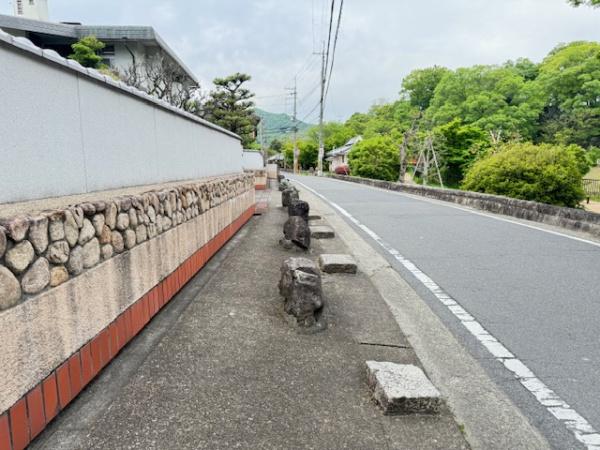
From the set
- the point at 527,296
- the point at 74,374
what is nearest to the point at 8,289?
the point at 74,374

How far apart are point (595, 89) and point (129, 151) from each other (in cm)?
4850

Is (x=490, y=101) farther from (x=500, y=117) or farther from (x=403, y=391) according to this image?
(x=403, y=391)

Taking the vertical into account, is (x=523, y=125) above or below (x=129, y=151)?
above

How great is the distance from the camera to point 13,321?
1809 millimetres

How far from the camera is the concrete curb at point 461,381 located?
7.42 ft

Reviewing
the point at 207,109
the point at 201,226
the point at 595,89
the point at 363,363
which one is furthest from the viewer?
the point at 595,89

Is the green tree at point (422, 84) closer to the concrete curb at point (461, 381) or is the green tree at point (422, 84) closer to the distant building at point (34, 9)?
the distant building at point (34, 9)

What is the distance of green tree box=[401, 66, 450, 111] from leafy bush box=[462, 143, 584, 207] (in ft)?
182

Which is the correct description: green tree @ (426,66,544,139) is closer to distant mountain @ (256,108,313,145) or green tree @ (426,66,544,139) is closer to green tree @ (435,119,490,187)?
green tree @ (435,119,490,187)

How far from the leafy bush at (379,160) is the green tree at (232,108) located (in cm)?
1330

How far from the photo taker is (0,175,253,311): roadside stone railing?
183cm

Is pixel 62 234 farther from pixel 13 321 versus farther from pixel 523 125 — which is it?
pixel 523 125

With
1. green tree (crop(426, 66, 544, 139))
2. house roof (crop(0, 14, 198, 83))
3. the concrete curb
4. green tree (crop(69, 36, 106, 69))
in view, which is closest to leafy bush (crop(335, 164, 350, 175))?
green tree (crop(426, 66, 544, 139))

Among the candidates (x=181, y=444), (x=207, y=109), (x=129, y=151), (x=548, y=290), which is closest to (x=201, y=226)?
Result: (x=129, y=151)
